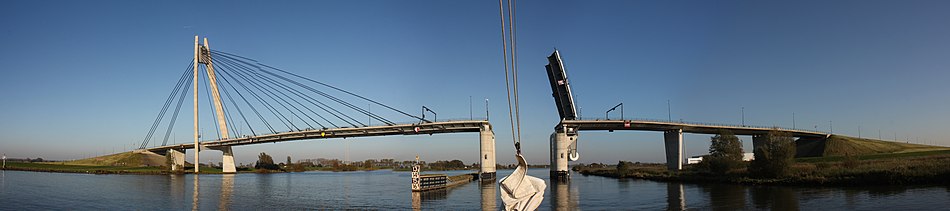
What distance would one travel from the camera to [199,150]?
8800 cm

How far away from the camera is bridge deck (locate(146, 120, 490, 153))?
7012 centimetres

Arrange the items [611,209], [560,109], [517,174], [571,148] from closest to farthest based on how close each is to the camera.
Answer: [517,174] → [611,209] → [560,109] → [571,148]

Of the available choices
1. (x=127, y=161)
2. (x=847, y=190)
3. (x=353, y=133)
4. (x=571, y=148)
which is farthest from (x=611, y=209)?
(x=127, y=161)

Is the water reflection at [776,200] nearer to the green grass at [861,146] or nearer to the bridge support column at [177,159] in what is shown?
the green grass at [861,146]

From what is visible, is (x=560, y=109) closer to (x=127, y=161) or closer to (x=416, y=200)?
(x=416, y=200)

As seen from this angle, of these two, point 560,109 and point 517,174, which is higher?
point 560,109

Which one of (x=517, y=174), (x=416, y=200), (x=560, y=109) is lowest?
(x=416, y=200)

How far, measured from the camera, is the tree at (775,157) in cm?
4262

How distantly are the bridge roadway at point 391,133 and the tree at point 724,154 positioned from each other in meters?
23.8

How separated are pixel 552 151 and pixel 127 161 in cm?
8666

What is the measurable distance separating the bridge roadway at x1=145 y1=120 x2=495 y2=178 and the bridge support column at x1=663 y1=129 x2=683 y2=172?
81.0 ft

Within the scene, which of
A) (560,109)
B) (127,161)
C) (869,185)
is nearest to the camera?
(869,185)

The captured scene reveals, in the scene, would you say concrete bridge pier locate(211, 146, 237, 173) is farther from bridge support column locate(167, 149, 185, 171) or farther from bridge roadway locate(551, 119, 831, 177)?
bridge roadway locate(551, 119, 831, 177)

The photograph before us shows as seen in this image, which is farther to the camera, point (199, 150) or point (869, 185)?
point (199, 150)
